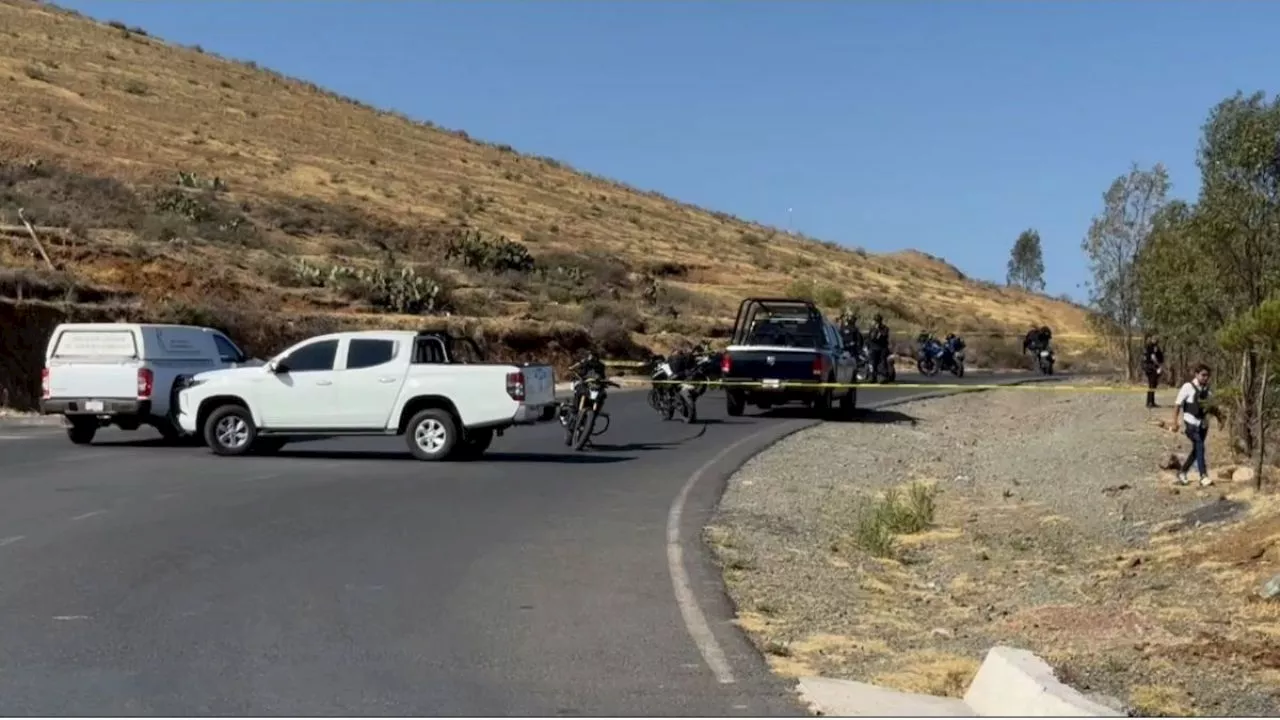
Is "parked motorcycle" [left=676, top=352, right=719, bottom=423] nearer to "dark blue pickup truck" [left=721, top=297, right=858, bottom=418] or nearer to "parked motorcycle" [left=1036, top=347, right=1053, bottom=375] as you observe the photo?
"dark blue pickup truck" [left=721, top=297, right=858, bottom=418]

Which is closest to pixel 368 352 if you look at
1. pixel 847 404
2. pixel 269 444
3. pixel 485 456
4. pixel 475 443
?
pixel 475 443

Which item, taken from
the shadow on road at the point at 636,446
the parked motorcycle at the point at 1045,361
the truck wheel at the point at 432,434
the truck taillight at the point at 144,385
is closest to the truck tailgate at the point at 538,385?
the truck wheel at the point at 432,434

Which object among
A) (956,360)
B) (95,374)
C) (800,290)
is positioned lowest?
(95,374)

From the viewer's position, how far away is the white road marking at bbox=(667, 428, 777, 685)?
26.8 ft

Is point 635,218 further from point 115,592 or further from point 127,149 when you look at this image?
point 115,592

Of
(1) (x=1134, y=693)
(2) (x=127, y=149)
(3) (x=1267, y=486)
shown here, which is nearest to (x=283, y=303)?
(2) (x=127, y=149)

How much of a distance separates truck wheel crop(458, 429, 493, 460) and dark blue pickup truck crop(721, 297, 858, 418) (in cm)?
869

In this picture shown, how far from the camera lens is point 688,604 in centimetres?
1009

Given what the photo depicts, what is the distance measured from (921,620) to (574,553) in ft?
10.2

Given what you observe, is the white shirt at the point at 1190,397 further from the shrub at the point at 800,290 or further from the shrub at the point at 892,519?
the shrub at the point at 800,290

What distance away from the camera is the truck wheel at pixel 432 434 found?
2017cm

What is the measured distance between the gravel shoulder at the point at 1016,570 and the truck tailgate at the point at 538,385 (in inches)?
113

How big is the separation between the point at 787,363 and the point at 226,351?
34.1ft

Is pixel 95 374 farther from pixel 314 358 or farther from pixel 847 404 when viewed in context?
pixel 847 404
